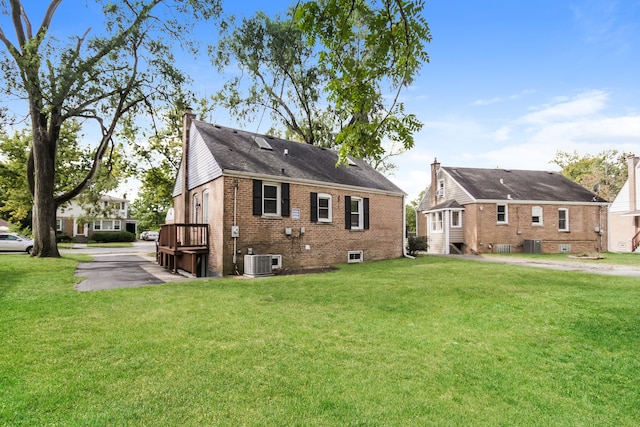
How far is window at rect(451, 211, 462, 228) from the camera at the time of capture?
2406cm

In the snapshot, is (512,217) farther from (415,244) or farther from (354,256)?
(354,256)

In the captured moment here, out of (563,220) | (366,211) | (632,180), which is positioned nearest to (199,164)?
(366,211)

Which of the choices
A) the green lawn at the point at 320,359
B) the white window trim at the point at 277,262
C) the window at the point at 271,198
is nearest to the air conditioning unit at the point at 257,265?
the white window trim at the point at 277,262

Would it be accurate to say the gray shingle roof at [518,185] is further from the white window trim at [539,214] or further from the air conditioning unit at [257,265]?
the air conditioning unit at [257,265]

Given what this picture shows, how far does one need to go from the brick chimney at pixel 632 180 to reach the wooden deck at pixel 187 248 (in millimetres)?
28865

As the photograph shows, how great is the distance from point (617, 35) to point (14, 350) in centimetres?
1189

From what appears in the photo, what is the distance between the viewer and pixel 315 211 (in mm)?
14953

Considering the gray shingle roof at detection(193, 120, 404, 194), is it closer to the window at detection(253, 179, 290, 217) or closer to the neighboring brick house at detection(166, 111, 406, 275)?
the neighboring brick house at detection(166, 111, 406, 275)

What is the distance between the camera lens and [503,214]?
23266mm

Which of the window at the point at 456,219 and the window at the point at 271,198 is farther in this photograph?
the window at the point at 456,219

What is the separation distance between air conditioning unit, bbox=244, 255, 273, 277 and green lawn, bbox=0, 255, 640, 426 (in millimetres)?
4024

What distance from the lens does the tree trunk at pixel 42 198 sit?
685 inches

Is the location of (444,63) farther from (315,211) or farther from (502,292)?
(315,211)

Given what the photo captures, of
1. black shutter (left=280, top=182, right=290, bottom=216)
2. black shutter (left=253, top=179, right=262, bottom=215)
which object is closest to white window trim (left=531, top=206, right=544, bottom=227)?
black shutter (left=280, top=182, right=290, bottom=216)
